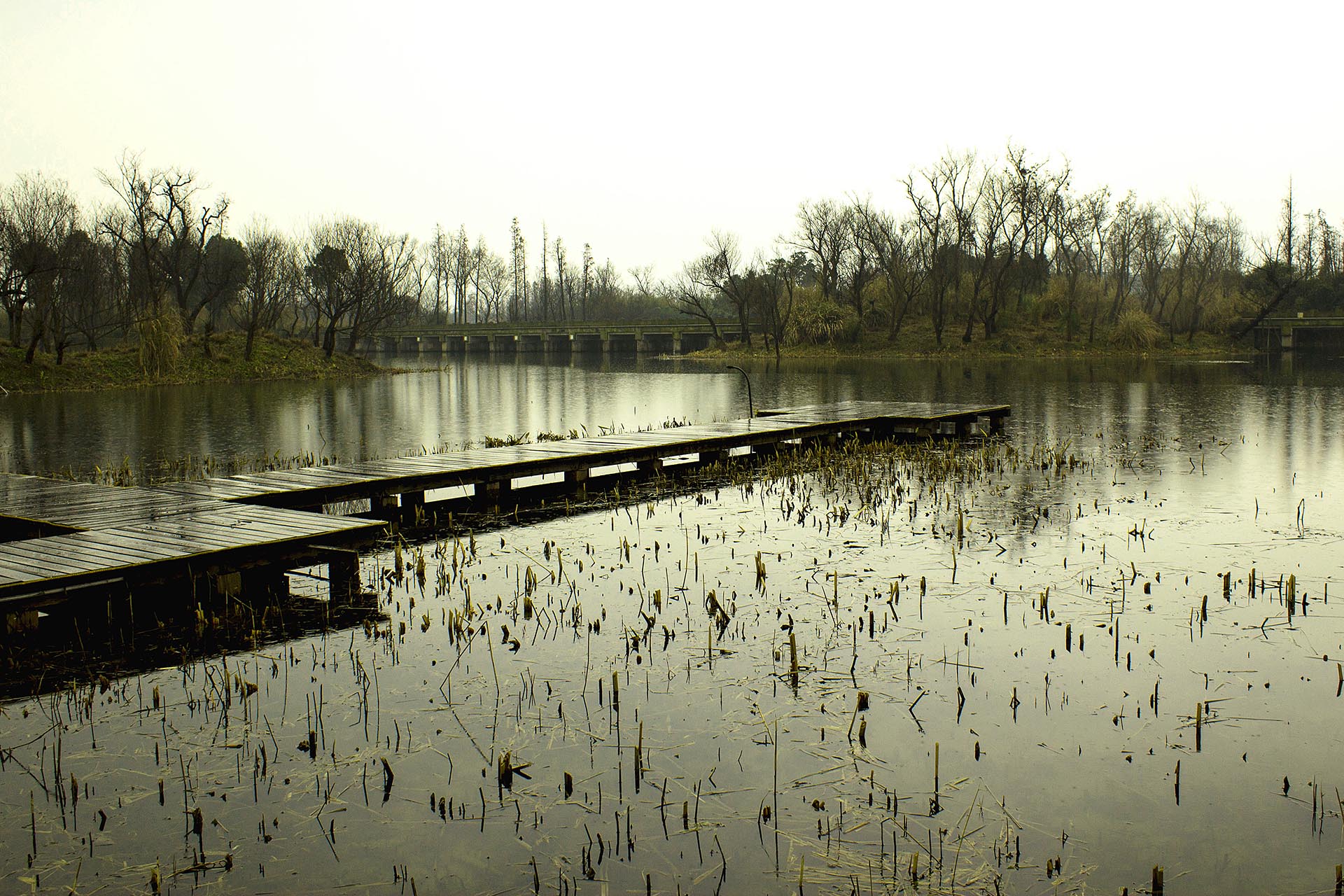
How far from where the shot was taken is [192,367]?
4991 cm

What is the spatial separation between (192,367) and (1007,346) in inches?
1853

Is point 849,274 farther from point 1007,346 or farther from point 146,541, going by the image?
point 146,541

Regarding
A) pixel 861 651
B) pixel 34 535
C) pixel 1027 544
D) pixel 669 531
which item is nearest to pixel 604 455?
pixel 669 531

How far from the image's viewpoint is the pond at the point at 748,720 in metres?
5.02

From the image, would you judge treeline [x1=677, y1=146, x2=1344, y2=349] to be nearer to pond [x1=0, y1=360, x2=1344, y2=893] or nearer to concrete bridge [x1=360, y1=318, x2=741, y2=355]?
concrete bridge [x1=360, y1=318, x2=741, y2=355]

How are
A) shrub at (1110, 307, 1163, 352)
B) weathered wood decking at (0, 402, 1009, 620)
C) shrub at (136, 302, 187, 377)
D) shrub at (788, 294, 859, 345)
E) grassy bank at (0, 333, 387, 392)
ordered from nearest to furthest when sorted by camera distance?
weathered wood decking at (0, 402, 1009, 620) → grassy bank at (0, 333, 387, 392) → shrub at (136, 302, 187, 377) → shrub at (1110, 307, 1163, 352) → shrub at (788, 294, 859, 345)

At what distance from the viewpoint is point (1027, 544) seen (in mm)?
11586

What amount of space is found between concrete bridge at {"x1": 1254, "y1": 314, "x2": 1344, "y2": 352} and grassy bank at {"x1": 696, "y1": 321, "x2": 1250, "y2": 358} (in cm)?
243

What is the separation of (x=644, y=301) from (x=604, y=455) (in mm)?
118611

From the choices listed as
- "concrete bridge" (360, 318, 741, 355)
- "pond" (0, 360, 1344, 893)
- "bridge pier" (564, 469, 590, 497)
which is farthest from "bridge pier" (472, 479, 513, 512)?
"concrete bridge" (360, 318, 741, 355)

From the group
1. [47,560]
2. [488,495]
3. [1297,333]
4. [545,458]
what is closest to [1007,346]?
[1297,333]

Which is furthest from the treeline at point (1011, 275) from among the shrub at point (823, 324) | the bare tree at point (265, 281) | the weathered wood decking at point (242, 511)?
the weathered wood decking at point (242, 511)

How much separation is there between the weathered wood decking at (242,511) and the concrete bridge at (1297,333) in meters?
64.7

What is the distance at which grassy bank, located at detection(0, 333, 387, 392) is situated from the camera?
43.7 meters
